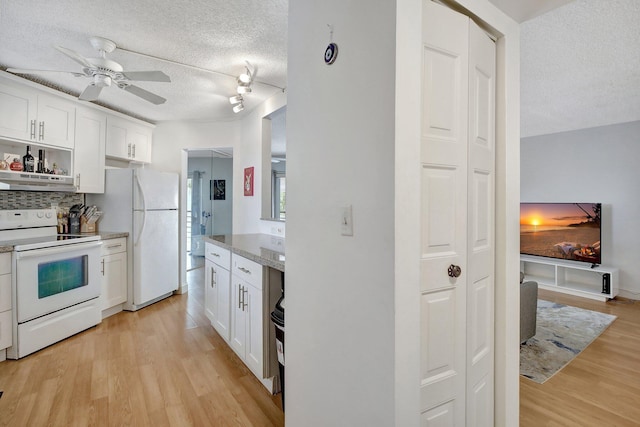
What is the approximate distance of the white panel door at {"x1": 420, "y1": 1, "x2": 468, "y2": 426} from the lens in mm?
1063

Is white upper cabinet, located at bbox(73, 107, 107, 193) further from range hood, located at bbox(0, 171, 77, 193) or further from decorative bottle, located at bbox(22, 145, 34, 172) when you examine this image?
decorative bottle, located at bbox(22, 145, 34, 172)

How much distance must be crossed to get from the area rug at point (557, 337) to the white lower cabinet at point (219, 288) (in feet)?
7.95

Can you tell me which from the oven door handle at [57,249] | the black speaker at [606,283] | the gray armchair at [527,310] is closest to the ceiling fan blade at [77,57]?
the oven door handle at [57,249]

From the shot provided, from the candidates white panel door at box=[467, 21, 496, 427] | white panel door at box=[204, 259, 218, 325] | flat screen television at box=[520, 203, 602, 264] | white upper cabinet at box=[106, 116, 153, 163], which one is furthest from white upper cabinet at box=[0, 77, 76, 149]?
flat screen television at box=[520, 203, 602, 264]

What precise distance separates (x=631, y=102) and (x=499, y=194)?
3759 mm

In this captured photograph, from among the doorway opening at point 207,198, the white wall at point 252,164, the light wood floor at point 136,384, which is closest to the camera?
the light wood floor at point 136,384

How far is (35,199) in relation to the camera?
3.26 metres

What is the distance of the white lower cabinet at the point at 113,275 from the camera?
3.37m

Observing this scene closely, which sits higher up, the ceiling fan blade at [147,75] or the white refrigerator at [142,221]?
the ceiling fan blade at [147,75]

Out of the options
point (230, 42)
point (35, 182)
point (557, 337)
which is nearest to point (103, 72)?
point (230, 42)

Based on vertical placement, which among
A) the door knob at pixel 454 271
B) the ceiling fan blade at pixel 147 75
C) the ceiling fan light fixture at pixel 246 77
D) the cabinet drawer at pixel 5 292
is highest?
the ceiling fan light fixture at pixel 246 77

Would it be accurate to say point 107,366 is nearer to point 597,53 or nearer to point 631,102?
point 597,53

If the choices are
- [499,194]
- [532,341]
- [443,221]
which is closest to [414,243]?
[443,221]

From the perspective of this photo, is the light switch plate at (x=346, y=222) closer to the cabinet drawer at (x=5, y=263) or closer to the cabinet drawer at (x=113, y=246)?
the cabinet drawer at (x=5, y=263)
